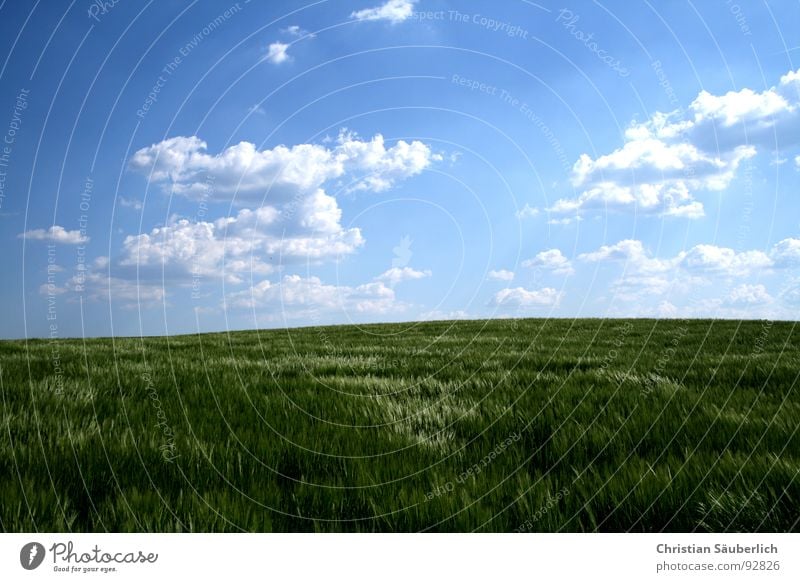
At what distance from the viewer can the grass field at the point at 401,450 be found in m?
2.80

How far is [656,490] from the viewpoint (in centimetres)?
297

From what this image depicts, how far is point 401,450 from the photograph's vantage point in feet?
12.5

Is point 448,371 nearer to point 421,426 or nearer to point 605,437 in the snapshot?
point 421,426
